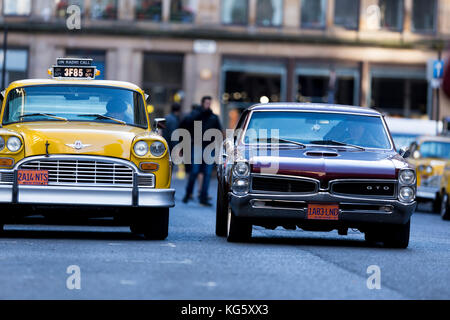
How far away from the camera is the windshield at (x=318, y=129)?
45.5 feet

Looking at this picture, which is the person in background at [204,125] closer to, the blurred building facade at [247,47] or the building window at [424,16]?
the blurred building facade at [247,47]

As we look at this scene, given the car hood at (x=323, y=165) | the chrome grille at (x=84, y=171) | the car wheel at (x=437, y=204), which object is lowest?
the car wheel at (x=437, y=204)

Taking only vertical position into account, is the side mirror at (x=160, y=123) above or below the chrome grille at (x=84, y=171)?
above

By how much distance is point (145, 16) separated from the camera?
46.4 metres

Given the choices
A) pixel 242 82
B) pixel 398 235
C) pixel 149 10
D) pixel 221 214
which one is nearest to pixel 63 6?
pixel 149 10

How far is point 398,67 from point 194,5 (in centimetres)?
830

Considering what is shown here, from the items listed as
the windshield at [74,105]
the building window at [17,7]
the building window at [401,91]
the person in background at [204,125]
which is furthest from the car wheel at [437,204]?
the building window at [17,7]

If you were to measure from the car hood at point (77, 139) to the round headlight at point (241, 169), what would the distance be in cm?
116

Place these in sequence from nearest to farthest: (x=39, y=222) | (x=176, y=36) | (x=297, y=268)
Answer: (x=297, y=268) < (x=39, y=222) < (x=176, y=36)

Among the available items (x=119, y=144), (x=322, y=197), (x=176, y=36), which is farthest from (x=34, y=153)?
(x=176, y=36)

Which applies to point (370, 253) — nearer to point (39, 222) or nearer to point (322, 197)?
point (322, 197)

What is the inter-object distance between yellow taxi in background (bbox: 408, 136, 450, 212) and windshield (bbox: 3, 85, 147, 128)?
11764 mm

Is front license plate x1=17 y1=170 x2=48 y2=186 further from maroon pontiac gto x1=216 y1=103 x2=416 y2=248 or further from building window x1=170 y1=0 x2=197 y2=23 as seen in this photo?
building window x1=170 y1=0 x2=197 y2=23

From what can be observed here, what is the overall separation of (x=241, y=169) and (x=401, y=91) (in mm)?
35226
